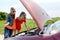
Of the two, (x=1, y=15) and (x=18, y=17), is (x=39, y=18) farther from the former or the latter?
(x=1, y=15)

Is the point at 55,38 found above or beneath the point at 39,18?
beneath

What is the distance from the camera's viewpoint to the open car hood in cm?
420

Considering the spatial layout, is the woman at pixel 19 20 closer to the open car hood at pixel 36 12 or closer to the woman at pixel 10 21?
the woman at pixel 10 21

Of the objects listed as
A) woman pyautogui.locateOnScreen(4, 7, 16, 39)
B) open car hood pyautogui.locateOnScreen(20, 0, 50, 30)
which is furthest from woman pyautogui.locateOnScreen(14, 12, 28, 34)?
open car hood pyautogui.locateOnScreen(20, 0, 50, 30)

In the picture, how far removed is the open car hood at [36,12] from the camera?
4195mm

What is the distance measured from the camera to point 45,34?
423 centimetres

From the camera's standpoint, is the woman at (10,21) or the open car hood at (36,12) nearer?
the open car hood at (36,12)

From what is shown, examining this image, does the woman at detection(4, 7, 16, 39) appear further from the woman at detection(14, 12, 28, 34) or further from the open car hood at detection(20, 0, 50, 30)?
the open car hood at detection(20, 0, 50, 30)

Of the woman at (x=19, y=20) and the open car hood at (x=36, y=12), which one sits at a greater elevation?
the open car hood at (x=36, y=12)

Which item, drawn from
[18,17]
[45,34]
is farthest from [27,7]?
[18,17]

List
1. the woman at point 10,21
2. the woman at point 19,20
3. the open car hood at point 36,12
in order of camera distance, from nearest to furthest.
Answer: the open car hood at point 36,12 < the woman at point 19,20 < the woman at point 10,21

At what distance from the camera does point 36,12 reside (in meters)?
4.25

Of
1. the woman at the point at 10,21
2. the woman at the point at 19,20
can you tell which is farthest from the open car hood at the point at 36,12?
the woman at the point at 10,21

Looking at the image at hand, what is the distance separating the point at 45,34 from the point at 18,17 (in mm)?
3670
